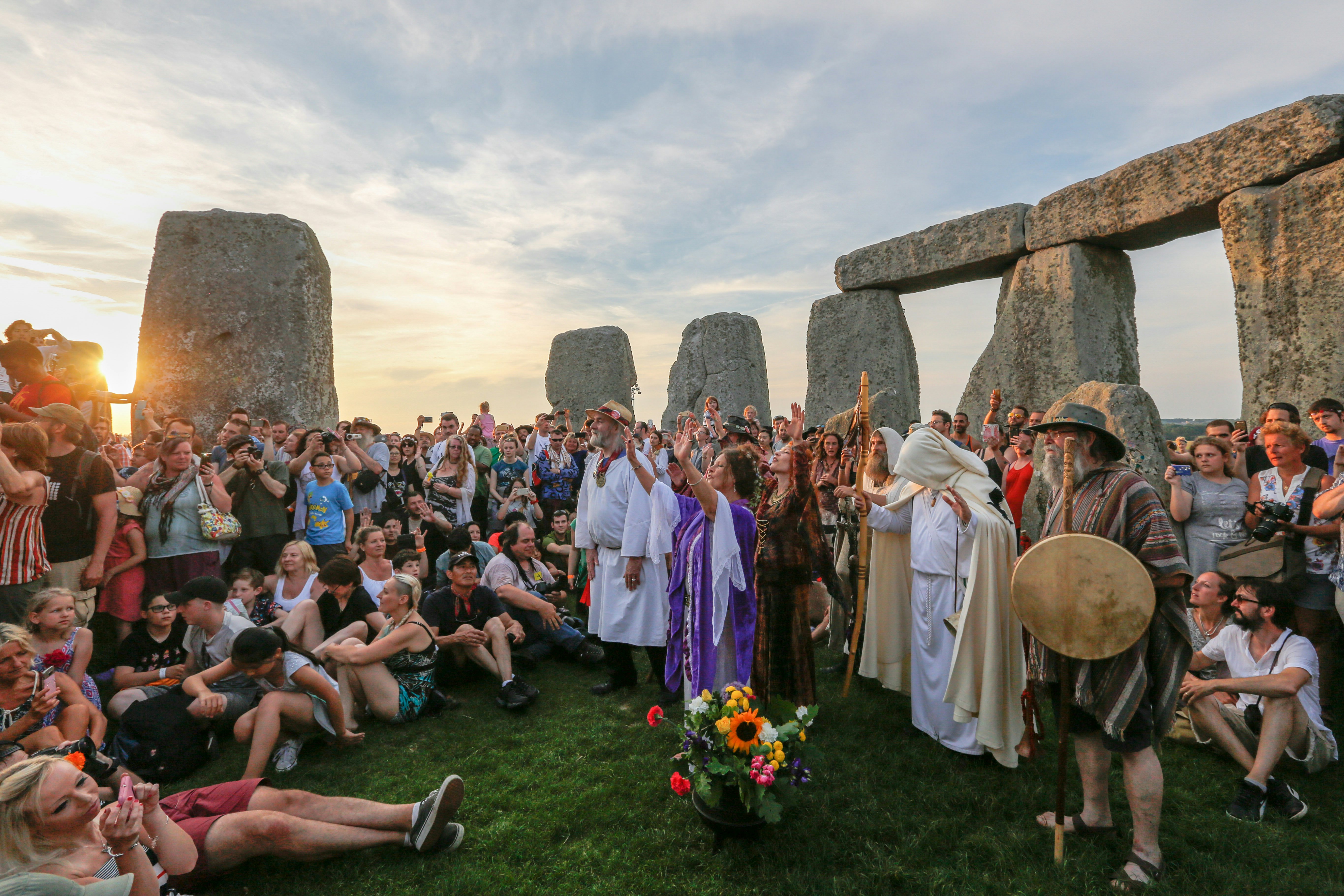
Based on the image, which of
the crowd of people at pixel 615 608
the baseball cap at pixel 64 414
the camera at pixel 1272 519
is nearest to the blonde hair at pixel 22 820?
the crowd of people at pixel 615 608

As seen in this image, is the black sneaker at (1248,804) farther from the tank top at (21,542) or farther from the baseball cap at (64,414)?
the baseball cap at (64,414)

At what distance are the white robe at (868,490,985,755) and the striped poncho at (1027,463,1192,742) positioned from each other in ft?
3.85

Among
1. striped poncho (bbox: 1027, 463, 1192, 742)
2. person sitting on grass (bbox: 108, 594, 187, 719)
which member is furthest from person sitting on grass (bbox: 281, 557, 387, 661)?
striped poncho (bbox: 1027, 463, 1192, 742)

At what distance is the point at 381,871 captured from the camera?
3.09m

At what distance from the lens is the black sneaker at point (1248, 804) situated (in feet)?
11.0

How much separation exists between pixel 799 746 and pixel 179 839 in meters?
2.65

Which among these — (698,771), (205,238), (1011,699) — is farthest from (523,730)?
(205,238)

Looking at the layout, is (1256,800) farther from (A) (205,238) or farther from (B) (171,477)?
(A) (205,238)

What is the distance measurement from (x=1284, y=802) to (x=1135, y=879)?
1.31 metres

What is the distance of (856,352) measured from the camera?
1064cm

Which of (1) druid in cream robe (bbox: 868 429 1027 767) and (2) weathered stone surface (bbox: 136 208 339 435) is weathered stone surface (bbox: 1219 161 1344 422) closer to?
(1) druid in cream robe (bbox: 868 429 1027 767)

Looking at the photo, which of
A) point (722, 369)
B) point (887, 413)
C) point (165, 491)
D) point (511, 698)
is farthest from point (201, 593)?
point (722, 369)

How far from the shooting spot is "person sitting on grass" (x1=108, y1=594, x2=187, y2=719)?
4.33 metres

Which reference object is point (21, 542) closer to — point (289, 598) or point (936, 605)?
point (289, 598)
